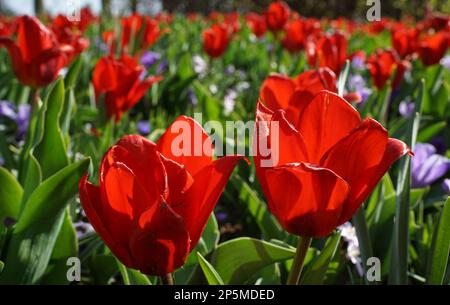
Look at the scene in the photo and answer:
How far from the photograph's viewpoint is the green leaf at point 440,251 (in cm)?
88

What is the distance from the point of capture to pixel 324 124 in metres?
0.82

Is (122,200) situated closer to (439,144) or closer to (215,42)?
(439,144)

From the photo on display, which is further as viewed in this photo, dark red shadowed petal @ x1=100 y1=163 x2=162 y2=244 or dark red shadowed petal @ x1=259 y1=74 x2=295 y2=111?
dark red shadowed petal @ x1=259 y1=74 x2=295 y2=111

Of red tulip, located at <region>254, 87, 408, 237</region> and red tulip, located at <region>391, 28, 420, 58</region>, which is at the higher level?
red tulip, located at <region>391, 28, 420, 58</region>

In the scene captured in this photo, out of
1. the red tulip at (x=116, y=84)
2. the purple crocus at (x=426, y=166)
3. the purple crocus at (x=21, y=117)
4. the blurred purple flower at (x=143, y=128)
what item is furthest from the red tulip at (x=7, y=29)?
the purple crocus at (x=426, y=166)

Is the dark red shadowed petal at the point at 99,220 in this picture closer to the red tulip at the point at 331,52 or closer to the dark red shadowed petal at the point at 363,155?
the dark red shadowed petal at the point at 363,155

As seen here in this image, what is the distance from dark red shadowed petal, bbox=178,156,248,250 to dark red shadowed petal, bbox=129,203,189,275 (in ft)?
0.10

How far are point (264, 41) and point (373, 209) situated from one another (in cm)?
407

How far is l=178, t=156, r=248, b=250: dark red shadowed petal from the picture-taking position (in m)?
0.75

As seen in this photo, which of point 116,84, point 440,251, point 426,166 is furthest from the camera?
point 116,84

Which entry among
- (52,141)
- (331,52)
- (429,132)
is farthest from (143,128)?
(429,132)

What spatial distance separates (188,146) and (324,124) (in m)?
0.19

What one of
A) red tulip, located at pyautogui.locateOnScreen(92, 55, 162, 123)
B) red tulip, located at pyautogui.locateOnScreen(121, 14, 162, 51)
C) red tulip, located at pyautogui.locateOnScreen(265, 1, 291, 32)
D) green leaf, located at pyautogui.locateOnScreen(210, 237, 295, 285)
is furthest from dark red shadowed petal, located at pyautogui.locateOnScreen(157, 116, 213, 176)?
red tulip, located at pyautogui.locateOnScreen(265, 1, 291, 32)

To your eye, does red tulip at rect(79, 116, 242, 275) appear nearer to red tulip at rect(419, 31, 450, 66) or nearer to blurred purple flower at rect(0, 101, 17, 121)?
blurred purple flower at rect(0, 101, 17, 121)
